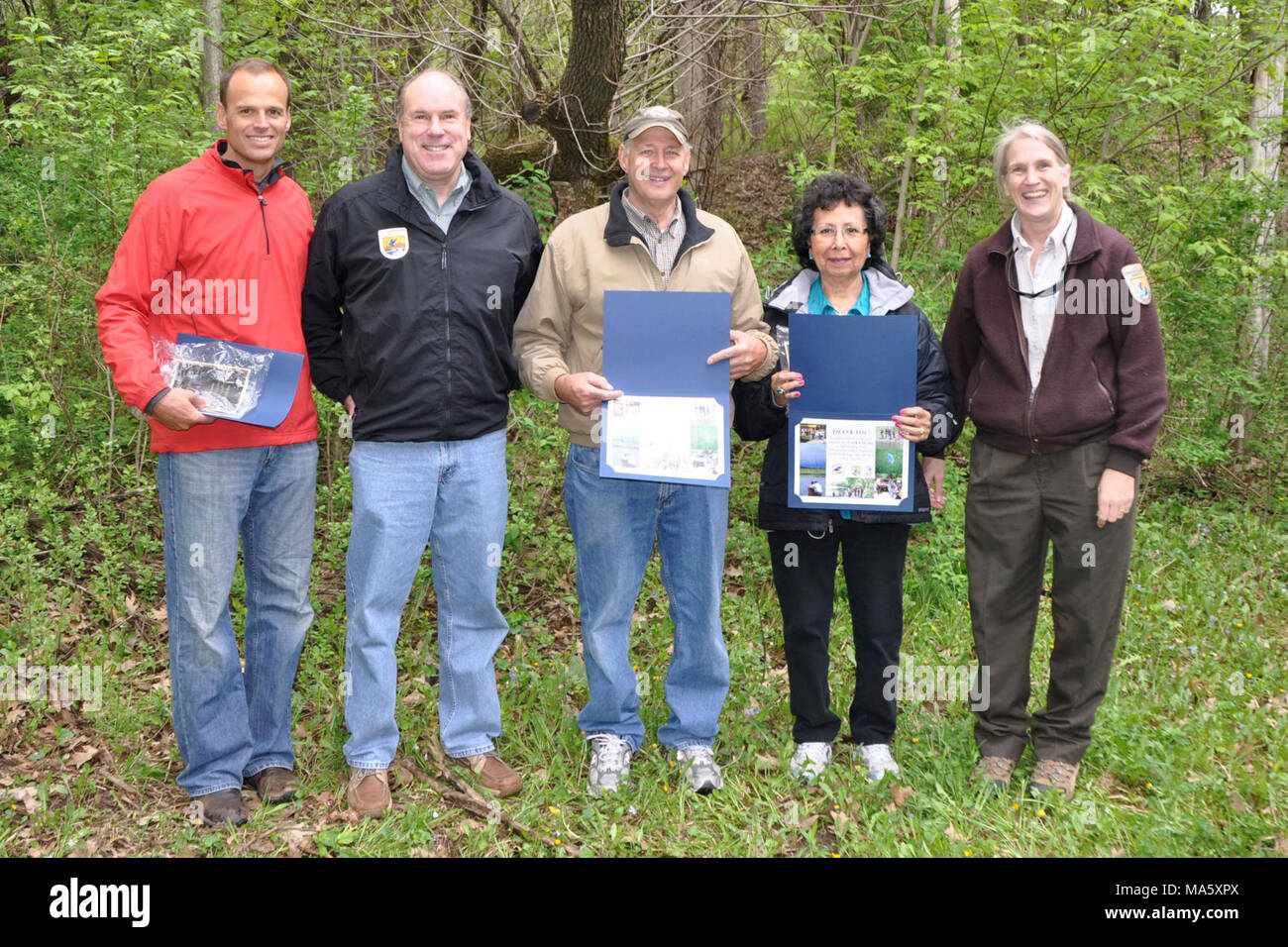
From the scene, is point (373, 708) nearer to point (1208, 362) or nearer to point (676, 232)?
point (676, 232)

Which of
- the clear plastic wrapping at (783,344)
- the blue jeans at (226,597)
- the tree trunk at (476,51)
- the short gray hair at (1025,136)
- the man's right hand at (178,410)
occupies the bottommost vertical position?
→ the blue jeans at (226,597)

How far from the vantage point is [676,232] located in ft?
13.1

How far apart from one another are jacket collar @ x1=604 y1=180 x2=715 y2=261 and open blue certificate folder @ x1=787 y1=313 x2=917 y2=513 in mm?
493

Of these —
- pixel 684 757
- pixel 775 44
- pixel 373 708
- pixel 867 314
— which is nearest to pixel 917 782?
pixel 684 757

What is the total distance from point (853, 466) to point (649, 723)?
5.16ft

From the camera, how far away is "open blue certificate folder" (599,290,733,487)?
3.80 meters

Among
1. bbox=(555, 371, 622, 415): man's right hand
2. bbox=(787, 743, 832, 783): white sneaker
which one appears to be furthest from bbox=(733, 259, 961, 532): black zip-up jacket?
bbox=(787, 743, 832, 783): white sneaker

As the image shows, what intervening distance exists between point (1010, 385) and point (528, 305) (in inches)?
74.5

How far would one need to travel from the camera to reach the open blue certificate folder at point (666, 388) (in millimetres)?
3801

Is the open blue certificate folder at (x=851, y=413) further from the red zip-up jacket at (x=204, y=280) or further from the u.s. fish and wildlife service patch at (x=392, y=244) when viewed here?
the red zip-up jacket at (x=204, y=280)

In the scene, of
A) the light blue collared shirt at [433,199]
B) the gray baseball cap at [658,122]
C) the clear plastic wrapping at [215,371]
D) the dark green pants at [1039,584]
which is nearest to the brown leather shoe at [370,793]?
the clear plastic wrapping at [215,371]

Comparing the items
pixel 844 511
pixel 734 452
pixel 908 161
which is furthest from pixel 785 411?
pixel 908 161

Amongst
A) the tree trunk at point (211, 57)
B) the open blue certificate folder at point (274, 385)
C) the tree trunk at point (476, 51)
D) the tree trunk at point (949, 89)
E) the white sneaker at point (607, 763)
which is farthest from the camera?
the tree trunk at point (476, 51)

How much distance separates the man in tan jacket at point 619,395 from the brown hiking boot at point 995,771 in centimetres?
107
